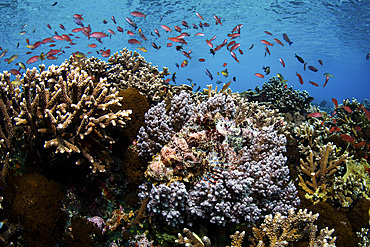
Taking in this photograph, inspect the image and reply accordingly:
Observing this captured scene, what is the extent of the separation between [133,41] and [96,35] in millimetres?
1550

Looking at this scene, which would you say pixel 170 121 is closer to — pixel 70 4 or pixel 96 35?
pixel 96 35

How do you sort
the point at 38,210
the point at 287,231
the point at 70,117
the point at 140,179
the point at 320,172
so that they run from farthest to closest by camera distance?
1. the point at 320,172
2. the point at 140,179
3. the point at 287,231
4. the point at 70,117
5. the point at 38,210

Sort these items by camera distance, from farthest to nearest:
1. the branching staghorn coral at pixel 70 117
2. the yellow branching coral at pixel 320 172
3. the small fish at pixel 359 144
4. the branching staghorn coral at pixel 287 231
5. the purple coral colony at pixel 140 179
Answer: the small fish at pixel 359 144
the yellow branching coral at pixel 320 172
the branching staghorn coral at pixel 287 231
the branching staghorn coral at pixel 70 117
the purple coral colony at pixel 140 179

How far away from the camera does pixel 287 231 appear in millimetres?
2955

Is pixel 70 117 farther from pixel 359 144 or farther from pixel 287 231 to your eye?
pixel 359 144

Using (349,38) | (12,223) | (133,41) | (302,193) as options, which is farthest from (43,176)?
(349,38)

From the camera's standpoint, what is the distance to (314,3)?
74.1 feet

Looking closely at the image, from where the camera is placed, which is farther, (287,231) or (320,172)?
(320,172)

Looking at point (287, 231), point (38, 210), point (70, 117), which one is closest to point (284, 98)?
point (287, 231)

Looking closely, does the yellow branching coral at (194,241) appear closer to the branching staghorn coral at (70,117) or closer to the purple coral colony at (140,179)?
the purple coral colony at (140,179)

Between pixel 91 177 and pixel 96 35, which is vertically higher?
pixel 96 35

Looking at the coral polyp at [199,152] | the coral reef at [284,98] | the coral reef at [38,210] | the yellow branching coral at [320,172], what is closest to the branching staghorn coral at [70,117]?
the coral reef at [38,210]

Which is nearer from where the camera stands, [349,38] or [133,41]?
[133,41]

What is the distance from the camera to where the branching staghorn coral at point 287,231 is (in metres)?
2.88
